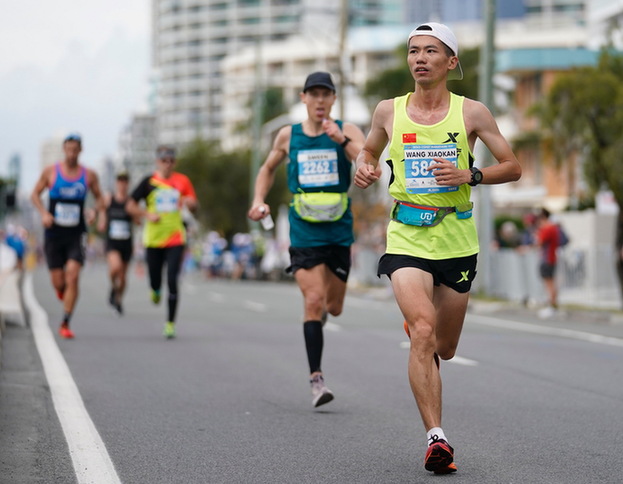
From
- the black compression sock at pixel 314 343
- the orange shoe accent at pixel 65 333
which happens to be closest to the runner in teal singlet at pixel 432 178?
the black compression sock at pixel 314 343

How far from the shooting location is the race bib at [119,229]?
18.4 metres

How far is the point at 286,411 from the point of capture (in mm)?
8617

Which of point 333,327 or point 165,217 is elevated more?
point 165,217

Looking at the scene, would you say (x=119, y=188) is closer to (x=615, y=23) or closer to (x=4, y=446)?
(x=615, y=23)

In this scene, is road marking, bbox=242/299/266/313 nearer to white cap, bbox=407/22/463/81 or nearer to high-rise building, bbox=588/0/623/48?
white cap, bbox=407/22/463/81

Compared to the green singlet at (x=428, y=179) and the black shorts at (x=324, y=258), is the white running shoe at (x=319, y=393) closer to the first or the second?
the black shorts at (x=324, y=258)

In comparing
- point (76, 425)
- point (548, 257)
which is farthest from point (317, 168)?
point (548, 257)

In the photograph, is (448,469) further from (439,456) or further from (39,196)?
(39,196)

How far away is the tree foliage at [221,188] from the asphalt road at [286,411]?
5779 cm

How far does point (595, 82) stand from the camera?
24.2 metres

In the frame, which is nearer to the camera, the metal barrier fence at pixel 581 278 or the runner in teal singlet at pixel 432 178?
the runner in teal singlet at pixel 432 178

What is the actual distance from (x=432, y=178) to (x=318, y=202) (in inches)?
102

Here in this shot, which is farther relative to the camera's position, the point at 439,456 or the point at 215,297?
the point at 215,297

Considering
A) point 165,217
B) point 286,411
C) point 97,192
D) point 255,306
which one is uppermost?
point 97,192
